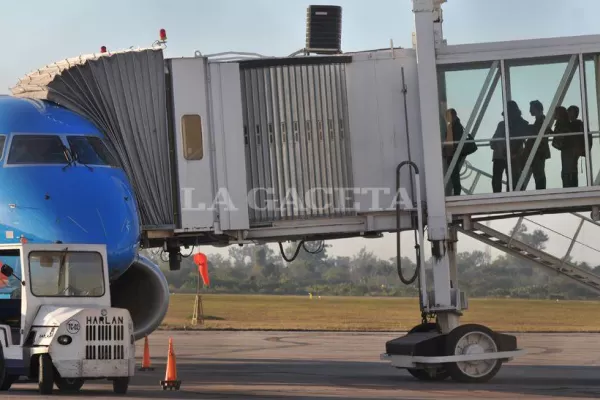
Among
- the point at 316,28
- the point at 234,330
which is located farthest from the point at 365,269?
the point at 316,28

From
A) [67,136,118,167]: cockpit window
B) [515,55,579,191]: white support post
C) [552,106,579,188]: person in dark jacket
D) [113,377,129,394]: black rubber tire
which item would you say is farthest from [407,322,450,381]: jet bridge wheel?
[67,136,118,167]: cockpit window

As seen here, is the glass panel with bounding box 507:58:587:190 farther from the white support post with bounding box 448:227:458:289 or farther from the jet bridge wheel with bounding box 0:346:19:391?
the jet bridge wheel with bounding box 0:346:19:391

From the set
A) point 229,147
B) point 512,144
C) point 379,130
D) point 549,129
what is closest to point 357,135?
point 379,130

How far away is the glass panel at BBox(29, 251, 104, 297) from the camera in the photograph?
19547 millimetres

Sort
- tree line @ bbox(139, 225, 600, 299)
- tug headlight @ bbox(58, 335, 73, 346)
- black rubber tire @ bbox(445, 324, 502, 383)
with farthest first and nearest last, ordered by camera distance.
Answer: tree line @ bbox(139, 225, 600, 299)
black rubber tire @ bbox(445, 324, 502, 383)
tug headlight @ bbox(58, 335, 73, 346)

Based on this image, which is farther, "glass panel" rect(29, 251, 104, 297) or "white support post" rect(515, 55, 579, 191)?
"white support post" rect(515, 55, 579, 191)

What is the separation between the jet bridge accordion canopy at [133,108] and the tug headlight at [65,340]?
5.03m

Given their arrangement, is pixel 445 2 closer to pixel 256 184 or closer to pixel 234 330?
pixel 256 184

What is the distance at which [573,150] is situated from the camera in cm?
2361

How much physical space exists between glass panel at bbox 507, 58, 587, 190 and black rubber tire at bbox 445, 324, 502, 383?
115 inches

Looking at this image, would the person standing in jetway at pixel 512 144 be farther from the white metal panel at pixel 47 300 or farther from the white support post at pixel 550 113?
the white metal panel at pixel 47 300

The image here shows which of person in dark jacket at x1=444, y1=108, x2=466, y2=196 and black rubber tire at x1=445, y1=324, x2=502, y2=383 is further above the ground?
person in dark jacket at x1=444, y1=108, x2=466, y2=196

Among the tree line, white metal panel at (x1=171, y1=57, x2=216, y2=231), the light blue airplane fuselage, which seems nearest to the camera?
the light blue airplane fuselage

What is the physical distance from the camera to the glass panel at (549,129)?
23.6m
